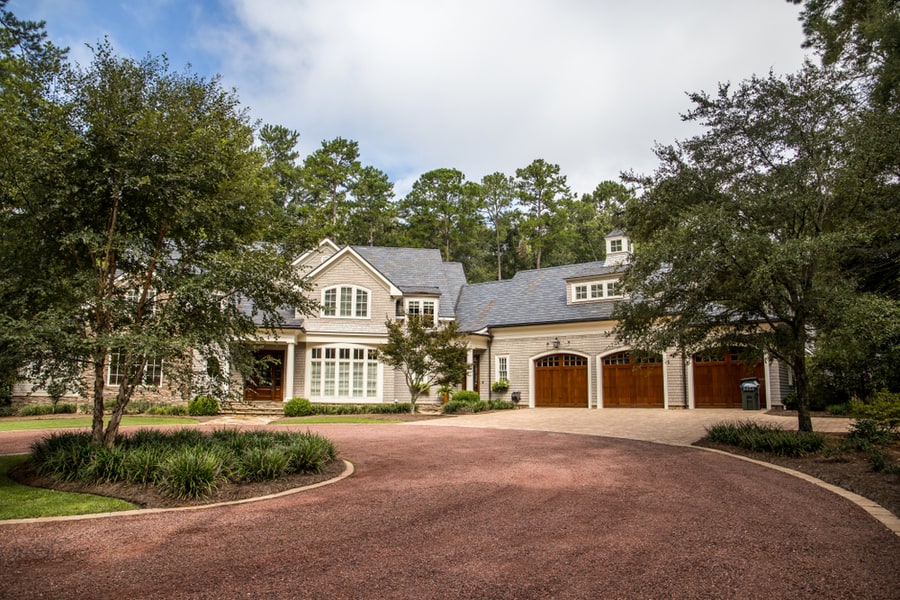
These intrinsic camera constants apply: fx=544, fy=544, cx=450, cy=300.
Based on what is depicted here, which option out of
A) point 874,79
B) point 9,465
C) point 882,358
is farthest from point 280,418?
point 874,79

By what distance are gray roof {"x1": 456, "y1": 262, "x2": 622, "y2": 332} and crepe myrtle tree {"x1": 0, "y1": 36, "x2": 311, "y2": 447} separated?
16.5 metres

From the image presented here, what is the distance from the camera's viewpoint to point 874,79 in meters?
12.3

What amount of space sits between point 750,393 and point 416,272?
1534 cm

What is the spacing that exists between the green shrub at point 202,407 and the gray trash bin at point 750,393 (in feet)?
62.3

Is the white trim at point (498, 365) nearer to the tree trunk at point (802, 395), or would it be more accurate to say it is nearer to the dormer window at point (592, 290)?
the dormer window at point (592, 290)

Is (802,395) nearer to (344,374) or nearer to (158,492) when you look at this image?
(158,492)

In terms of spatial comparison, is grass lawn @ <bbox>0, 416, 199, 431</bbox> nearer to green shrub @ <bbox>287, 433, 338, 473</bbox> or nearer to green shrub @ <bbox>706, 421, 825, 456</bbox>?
green shrub @ <bbox>287, 433, 338, 473</bbox>

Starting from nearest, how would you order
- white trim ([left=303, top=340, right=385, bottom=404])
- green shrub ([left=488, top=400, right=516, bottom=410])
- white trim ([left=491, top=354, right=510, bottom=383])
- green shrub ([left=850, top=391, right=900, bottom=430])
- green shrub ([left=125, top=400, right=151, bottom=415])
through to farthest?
green shrub ([left=850, top=391, right=900, bottom=430]) < green shrub ([left=125, top=400, right=151, bottom=415]) < green shrub ([left=488, top=400, right=516, bottom=410]) < white trim ([left=303, top=340, right=385, bottom=404]) < white trim ([left=491, top=354, right=510, bottom=383])

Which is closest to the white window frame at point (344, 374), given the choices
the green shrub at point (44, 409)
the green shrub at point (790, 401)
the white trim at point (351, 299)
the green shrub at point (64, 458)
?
the white trim at point (351, 299)

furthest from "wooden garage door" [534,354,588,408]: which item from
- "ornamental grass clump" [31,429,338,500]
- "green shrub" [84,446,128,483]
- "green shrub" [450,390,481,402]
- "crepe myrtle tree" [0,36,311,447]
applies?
"green shrub" [84,446,128,483]

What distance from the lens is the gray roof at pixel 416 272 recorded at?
25688mm

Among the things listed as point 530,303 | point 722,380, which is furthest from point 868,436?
point 530,303

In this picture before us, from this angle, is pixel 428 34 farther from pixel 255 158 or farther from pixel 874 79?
pixel 874 79

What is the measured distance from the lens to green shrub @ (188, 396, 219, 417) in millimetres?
19438
